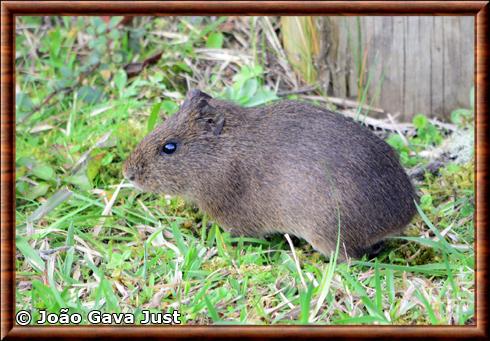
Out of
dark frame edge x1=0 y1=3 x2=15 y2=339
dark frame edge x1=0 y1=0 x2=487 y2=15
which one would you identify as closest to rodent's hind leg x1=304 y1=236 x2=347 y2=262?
dark frame edge x1=0 y1=0 x2=487 y2=15

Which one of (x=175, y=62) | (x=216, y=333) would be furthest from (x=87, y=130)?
(x=216, y=333)

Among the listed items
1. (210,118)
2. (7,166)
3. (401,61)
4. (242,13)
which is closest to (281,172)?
(210,118)

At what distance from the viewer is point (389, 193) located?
17.7ft

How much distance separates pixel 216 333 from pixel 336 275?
126 centimetres

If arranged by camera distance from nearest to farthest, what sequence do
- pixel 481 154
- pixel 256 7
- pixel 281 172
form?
pixel 256 7
pixel 481 154
pixel 281 172

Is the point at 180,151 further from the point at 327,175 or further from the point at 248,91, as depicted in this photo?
the point at 248,91

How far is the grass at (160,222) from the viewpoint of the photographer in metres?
4.71

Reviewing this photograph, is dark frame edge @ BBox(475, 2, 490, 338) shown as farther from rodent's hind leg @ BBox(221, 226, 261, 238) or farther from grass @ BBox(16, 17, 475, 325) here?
rodent's hind leg @ BBox(221, 226, 261, 238)

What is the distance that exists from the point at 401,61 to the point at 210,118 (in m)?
2.67

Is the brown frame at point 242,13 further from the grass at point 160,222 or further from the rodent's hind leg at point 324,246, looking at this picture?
the rodent's hind leg at point 324,246

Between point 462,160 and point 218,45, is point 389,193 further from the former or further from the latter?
point 218,45

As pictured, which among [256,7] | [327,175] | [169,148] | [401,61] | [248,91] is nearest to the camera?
[256,7]

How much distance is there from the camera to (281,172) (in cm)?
552

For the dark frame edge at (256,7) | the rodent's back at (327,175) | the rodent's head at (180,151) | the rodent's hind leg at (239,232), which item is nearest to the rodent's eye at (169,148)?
the rodent's head at (180,151)
